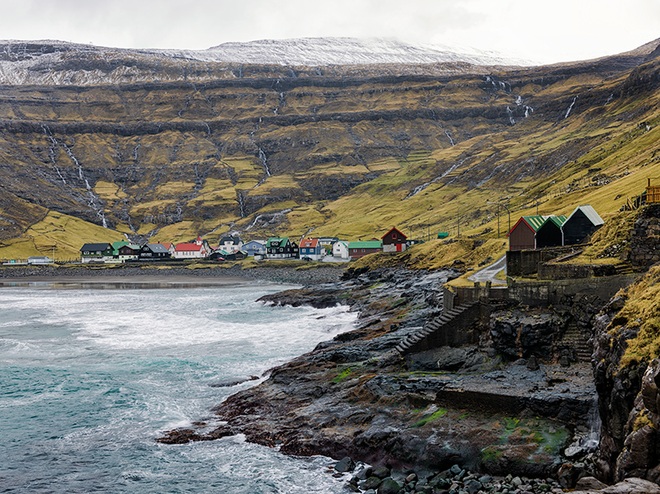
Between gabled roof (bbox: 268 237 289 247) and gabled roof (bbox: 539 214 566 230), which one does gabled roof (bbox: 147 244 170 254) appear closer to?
gabled roof (bbox: 268 237 289 247)

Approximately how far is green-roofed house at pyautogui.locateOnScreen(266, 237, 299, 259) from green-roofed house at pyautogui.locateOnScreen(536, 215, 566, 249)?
414ft

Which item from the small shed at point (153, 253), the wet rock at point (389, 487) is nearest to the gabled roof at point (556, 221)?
the wet rock at point (389, 487)

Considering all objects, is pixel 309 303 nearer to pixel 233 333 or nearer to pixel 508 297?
pixel 233 333

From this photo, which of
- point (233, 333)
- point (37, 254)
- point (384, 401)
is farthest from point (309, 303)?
point (37, 254)

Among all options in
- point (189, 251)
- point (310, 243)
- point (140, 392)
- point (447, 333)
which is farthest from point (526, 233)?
point (189, 251)

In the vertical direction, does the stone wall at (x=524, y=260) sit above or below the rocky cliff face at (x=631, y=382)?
above

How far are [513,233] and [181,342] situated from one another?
3667cm

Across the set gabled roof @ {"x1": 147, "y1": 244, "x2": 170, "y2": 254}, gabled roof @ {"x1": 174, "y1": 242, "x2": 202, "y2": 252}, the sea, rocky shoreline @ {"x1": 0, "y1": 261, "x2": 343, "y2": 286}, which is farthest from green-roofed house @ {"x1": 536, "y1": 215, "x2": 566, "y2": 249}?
gabled roof @ {"x1": 147, "y1": 244, "x2": 170, "y2": 254}

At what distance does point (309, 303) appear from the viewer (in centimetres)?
8244

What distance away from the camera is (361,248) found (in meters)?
164

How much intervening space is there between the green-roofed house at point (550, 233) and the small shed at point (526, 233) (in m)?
0.71

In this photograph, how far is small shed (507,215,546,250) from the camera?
6475 cm

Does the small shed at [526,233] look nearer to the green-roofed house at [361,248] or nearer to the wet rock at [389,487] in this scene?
the wet rock at [389,487]

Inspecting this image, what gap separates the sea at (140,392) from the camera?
26.9 meters
